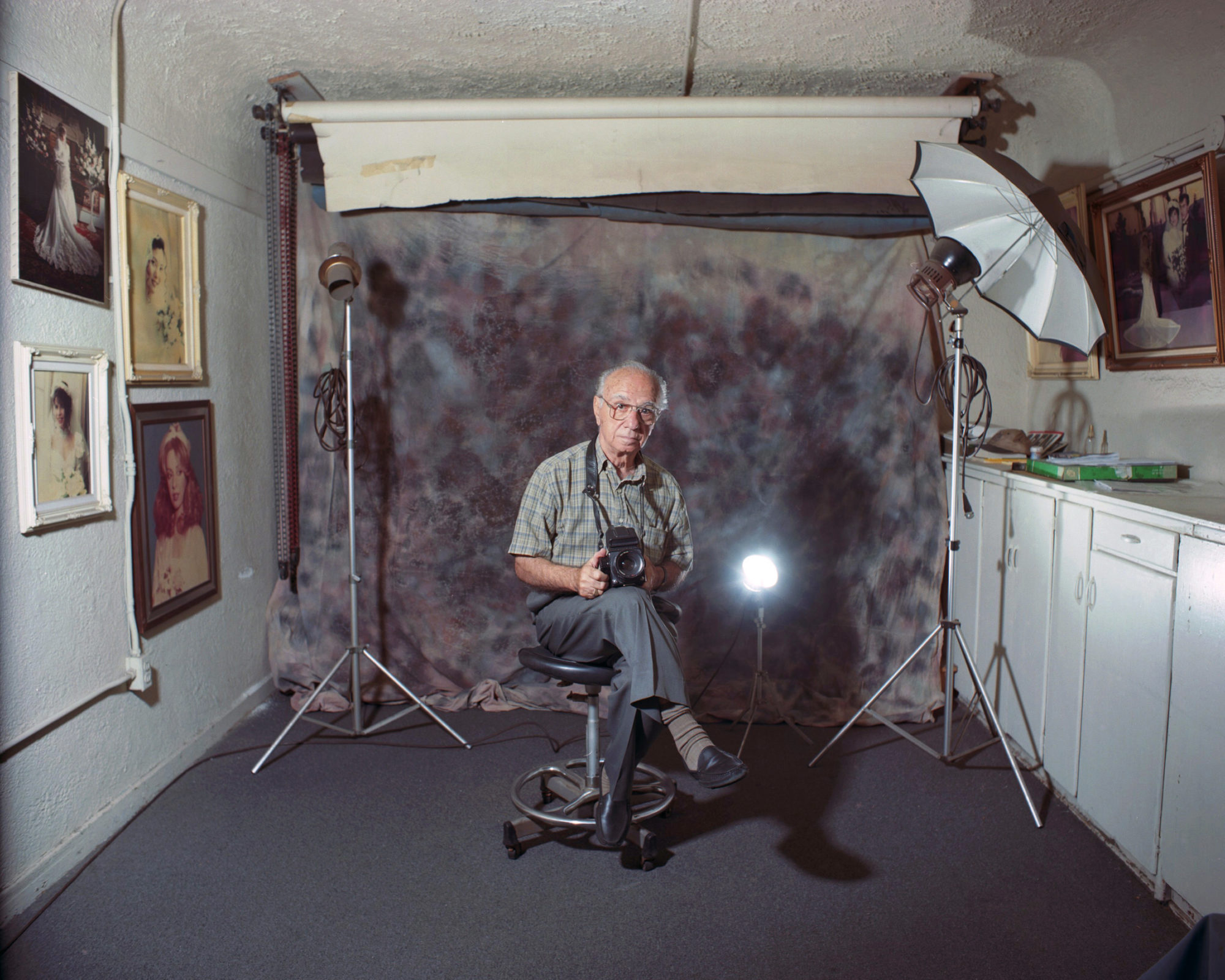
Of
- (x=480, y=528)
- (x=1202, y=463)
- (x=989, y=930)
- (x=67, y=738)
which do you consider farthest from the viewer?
(x=480, y=528)

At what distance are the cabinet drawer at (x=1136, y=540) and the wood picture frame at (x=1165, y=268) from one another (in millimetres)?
672

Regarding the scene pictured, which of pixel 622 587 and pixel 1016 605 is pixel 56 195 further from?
pixel 1016 605

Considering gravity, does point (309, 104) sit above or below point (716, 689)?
above

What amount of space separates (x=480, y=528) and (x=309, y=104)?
1743mm

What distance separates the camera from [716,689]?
350cm

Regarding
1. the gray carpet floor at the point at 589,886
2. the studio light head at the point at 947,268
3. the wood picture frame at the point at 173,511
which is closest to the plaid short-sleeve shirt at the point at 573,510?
the gray carpet floor at the point at 589,886

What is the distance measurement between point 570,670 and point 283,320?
2.05 metres

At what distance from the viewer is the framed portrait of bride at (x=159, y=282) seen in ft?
8.31

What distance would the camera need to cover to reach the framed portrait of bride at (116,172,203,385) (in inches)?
Result: 99.7

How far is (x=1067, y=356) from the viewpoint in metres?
3.39

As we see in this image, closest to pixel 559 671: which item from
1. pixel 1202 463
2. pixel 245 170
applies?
pixel 1202 463

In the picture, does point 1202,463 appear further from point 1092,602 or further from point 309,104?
point 309,104

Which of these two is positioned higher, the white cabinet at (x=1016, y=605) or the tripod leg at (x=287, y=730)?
the white cabinet at (x=1016, y=605)

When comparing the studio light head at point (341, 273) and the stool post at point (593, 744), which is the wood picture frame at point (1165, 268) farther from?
the studio light head at point (341, 273)
